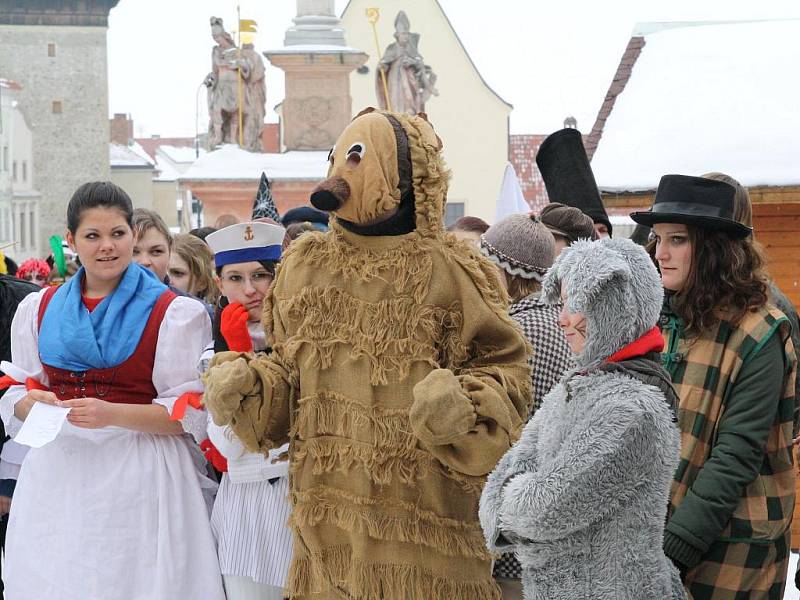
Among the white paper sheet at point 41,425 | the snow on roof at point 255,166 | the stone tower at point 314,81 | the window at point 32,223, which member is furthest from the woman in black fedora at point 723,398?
the window at point 32,223

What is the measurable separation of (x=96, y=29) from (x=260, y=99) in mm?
38362

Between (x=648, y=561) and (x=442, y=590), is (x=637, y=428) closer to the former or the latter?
(x=648, y=561)

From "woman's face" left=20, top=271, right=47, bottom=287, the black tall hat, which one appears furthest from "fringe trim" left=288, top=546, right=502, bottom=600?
"woman's face" left=20, top=271, right=47, bottom=287

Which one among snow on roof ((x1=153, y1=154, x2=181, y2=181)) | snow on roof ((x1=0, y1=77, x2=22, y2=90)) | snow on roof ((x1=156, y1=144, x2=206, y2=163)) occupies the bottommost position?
snow on roof ((x1=153, y1=154, x2=181, y2=181))

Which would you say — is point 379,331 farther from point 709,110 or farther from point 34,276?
point 34,276

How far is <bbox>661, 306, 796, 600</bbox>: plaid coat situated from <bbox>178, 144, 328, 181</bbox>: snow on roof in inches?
512

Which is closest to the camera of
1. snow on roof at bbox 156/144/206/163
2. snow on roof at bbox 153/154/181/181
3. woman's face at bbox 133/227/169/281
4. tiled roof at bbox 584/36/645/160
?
woman's face at bbox 133/227/169/281

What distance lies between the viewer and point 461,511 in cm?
328

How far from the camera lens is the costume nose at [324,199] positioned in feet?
10.4

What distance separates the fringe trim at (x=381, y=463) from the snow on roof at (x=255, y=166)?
13249mm

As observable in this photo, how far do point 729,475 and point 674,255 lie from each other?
0.68 meters

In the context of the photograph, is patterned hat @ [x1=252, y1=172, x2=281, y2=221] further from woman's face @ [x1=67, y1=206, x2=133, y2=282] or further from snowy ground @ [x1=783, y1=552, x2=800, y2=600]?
snowy ground @ [x1=783, y1=552, x2=800, y2=600]

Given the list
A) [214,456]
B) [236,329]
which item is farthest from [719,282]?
[214,456]

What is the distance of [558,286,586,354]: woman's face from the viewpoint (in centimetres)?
295
